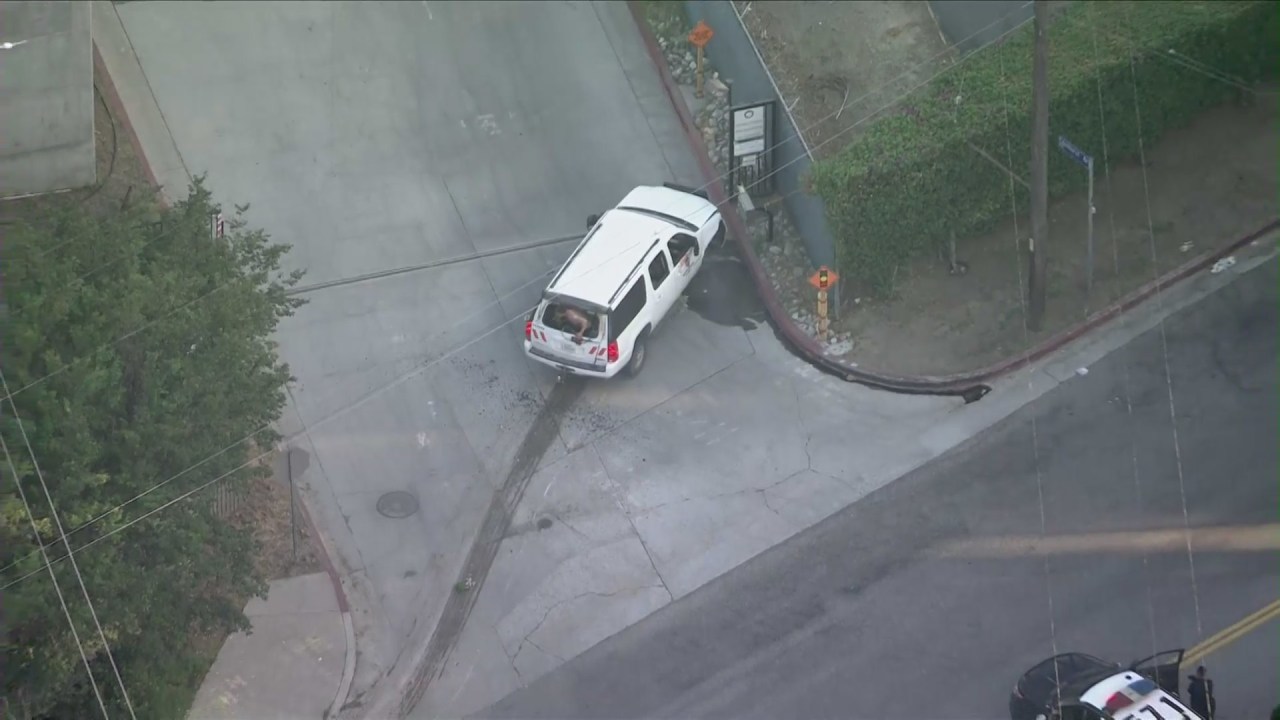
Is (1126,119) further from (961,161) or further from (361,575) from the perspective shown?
(361,575)

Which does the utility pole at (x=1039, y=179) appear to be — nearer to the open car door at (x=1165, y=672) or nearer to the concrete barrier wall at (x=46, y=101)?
the open car door at (x=1165, y=672)

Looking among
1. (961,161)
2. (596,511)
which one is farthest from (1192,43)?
(596,511)

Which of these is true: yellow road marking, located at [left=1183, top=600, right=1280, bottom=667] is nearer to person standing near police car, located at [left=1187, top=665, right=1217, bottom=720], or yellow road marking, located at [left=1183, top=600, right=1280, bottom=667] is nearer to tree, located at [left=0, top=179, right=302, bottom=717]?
person standing near police car, located at [left=1187, top=665, right=1217, bottom=720]

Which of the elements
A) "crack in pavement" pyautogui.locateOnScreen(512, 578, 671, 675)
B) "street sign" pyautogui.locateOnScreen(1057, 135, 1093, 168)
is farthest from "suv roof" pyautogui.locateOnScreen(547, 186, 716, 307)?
"street sign" pyautogui.locateOnScreen(1057, 135, 1093, 168)

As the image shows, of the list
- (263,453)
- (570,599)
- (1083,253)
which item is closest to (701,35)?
(1083,253)

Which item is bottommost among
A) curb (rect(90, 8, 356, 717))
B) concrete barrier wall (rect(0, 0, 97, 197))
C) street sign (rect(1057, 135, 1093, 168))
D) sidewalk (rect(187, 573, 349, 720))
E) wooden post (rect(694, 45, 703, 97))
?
sidewalk (rect(187, 573, 349, 720))

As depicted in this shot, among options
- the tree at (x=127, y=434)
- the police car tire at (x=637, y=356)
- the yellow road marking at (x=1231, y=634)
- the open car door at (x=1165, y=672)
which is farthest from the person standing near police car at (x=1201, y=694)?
the tree at (x=127, y=434)

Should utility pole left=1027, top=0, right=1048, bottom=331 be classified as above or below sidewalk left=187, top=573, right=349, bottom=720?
above

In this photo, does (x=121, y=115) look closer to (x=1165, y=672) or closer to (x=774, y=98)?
(x=774, y=98)
